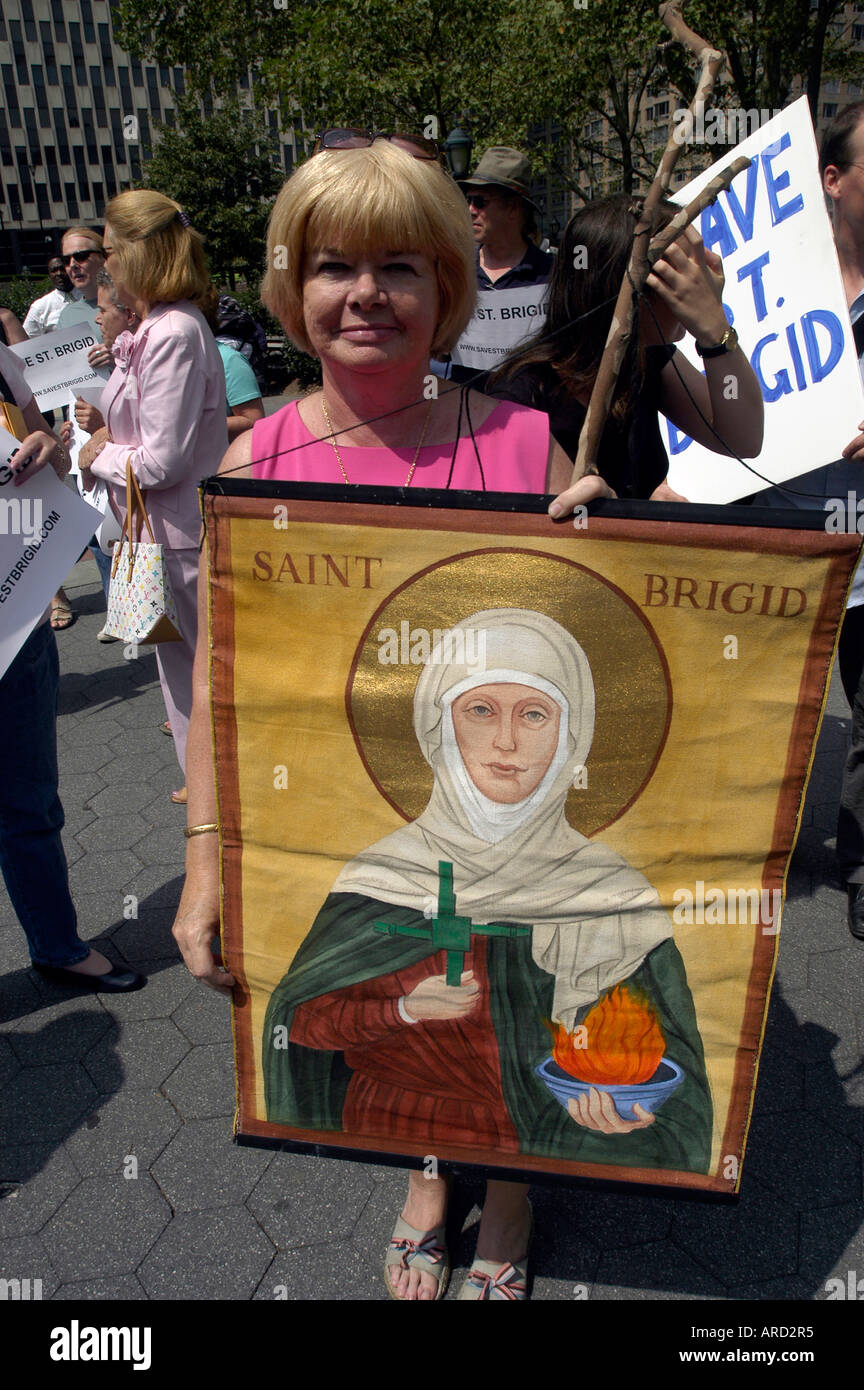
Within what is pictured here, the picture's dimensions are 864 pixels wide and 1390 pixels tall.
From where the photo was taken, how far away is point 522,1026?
4.91ft

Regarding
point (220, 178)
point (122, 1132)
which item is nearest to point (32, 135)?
point (220, 178)

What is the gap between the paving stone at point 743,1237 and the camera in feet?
6.29

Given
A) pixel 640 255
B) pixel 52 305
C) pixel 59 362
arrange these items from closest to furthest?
pixel 640 255
pixel 59 362
pixel 52 305

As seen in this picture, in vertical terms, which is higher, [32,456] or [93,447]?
[32,456]

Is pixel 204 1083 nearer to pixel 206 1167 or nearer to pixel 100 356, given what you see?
pixel 206 1167

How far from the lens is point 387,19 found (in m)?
16.1

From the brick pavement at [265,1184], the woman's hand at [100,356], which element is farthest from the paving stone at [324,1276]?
the woman's hand at [100,356]

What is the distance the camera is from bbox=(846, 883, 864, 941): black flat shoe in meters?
2.88

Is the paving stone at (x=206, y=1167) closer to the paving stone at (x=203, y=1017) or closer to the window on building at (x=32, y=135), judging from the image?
the paving stone at (x=203, y=1017)

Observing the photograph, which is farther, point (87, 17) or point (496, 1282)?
point (87, 17)

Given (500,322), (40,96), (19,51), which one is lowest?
(500,322)

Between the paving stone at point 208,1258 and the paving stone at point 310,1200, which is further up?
the paving stone at point 208,1258

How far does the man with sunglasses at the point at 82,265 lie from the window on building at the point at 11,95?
258ft

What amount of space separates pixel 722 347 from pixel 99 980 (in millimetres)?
2310
